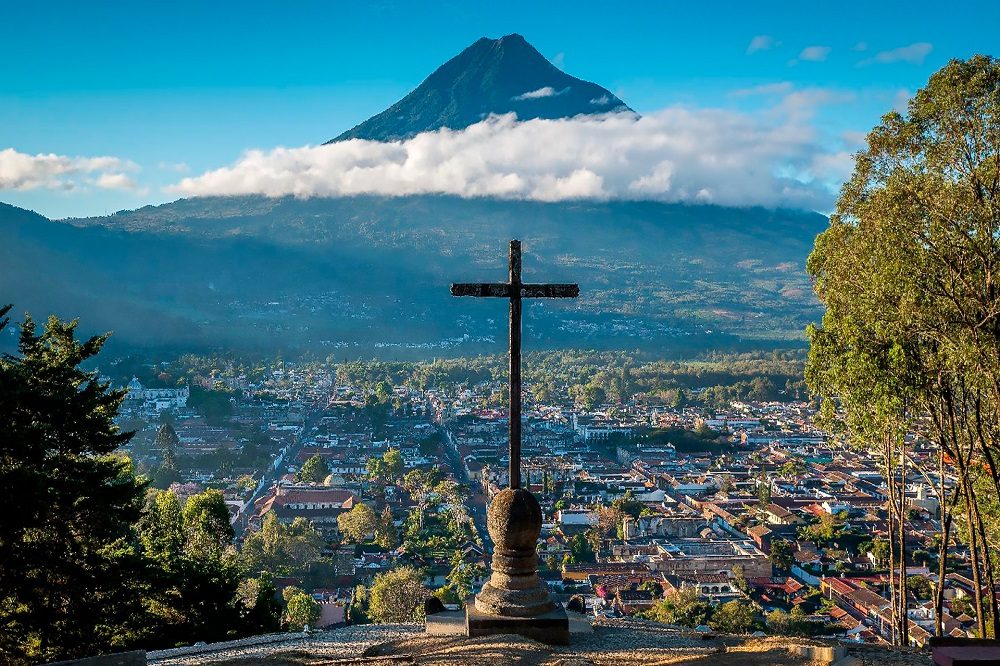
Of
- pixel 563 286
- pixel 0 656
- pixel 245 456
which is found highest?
pixel 563 286

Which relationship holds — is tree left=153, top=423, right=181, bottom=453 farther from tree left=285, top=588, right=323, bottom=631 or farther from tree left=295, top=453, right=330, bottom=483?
tree left=285, top=588, right=323, bottom=631

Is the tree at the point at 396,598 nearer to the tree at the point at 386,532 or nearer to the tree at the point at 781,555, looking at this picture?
the tree at the point at 386,532

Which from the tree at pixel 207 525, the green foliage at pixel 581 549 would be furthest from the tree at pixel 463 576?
the tree at pixel 207 525

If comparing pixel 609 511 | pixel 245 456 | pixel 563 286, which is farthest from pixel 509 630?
pixel 245 456

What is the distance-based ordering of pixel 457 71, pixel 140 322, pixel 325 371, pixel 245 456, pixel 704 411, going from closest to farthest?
1. pixel 245 456
2. pixel 704 411
3. pixel 325 371
4. pixel 140 322
5. pixel 457 71

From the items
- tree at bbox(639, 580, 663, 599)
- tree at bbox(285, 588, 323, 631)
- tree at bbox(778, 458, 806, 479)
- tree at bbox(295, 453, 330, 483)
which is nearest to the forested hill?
tree at bbox(295, 453, 330, 483)

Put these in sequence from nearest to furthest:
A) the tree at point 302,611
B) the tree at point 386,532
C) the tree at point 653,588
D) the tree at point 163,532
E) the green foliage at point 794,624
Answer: the tree at point 163,532
the tree at point 302,611
the green foliage at point 794,624
the tree at point 653,588
the tree at point 386,532

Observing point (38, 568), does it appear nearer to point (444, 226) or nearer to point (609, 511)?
point (609, 511)
